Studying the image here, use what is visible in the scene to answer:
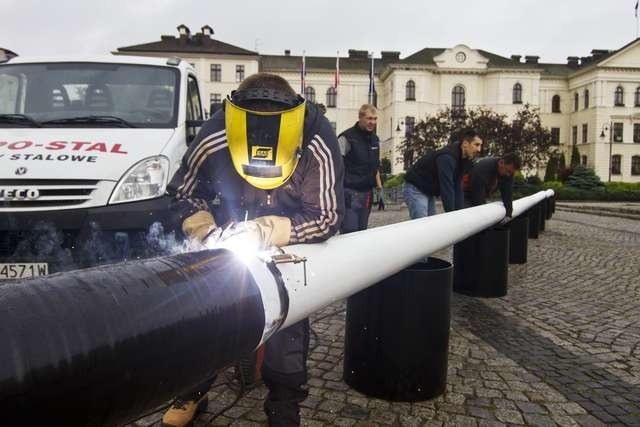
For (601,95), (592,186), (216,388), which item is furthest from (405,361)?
(601,95)

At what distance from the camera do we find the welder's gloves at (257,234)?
1.67 m

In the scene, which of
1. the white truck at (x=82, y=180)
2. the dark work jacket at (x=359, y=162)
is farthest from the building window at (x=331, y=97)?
the white truck at (x=82, y=180)

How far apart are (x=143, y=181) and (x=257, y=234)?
285cm

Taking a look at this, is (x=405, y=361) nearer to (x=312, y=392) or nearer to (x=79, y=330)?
(x=312, y=392)

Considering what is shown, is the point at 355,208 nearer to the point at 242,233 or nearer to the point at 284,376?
Result: the point at 284,376

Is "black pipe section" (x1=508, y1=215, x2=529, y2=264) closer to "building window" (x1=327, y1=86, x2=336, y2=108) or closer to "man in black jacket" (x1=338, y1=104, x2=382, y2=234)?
"man in black jacket" (x1=338, y1=104, x2=382, y2=234)

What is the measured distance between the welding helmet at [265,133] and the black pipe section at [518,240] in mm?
7124

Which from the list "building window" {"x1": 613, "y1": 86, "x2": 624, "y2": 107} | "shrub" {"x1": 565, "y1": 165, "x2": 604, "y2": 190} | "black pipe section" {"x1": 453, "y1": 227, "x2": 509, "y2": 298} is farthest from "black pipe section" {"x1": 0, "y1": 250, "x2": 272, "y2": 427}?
"building window" {"x1": 613, "y1": 86, "x2": 624, "y2": 107}

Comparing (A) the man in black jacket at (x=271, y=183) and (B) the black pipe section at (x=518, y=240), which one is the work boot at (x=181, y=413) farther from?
(B) the black pipe section at (x=518, y=240)

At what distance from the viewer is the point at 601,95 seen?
67.9 meters

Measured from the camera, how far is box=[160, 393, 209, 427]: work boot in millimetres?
2639

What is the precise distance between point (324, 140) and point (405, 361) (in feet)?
5.05

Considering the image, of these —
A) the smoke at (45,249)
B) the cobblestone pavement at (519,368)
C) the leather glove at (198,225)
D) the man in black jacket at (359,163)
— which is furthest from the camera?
the man in black jacket at (359,163)

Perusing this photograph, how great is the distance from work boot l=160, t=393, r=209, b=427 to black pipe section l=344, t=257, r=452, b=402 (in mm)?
1059
